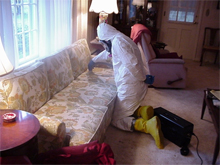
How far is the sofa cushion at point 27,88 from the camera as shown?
5.62 ft

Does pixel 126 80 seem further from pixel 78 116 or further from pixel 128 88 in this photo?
pixel 78 116

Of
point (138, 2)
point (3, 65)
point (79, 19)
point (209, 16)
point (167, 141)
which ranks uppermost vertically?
point (138, 2)

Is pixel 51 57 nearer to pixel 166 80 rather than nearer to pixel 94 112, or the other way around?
pixel 94 112

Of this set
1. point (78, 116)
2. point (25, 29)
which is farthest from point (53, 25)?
point (78, 116)

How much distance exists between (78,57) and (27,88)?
118 cm

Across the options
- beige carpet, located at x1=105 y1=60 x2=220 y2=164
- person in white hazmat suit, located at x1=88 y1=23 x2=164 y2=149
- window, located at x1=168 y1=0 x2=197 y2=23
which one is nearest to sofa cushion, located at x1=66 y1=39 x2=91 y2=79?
person in white hazmat suit, located at x1=88 y1=23 x2=164 y2=149

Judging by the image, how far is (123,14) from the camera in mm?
5246

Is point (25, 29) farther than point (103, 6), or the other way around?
point (103, 6)

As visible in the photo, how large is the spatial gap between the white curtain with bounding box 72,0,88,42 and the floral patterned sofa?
56 centimetres

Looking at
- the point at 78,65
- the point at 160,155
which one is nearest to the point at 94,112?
the point at 160,155

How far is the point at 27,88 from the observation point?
1.85 meters

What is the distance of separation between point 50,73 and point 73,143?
0.88 m

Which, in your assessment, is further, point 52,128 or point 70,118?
point 70,118

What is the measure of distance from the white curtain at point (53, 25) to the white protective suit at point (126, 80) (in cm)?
81
